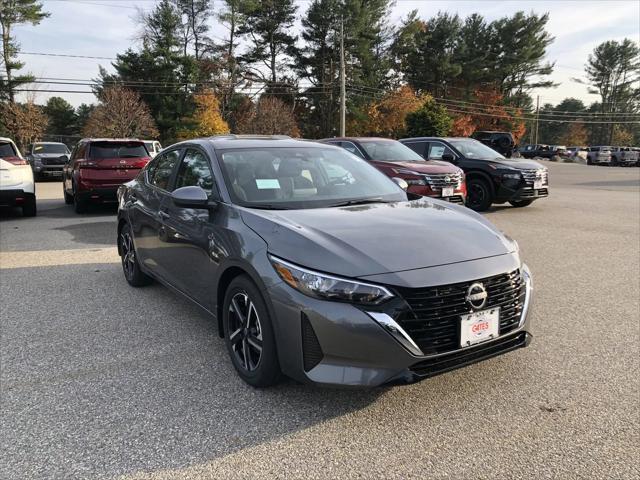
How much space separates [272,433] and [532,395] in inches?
62.3

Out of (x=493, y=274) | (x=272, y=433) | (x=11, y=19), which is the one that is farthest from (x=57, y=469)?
(x=11, y=19)

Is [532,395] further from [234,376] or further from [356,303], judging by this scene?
[234,376]

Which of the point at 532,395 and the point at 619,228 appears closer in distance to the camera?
the point at 532,395

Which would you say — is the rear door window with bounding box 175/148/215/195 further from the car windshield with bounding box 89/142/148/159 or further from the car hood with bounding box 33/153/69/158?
the car hood with bounding box 33/153/69/158

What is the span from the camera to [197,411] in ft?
9.46

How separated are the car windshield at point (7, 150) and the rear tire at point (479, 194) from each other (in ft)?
32.2

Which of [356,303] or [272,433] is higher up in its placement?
[356,303]

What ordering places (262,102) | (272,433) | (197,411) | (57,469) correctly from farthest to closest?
(262,102)
(197,411)
(272,433)
(57,469)

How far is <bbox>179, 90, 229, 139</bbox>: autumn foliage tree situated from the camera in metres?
43.2

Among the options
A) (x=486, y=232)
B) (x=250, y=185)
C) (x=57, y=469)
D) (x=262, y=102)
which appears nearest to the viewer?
(x=57, y=469)

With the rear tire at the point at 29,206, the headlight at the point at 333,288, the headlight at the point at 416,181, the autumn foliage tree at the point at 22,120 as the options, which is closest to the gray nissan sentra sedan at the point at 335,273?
the headlight at the point at 333,288

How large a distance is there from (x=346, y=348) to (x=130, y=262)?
12.1 feet

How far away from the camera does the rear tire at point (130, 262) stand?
5289mm

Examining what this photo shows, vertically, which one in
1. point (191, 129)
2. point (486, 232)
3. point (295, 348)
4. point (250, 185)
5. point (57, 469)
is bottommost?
point (57, 469)
